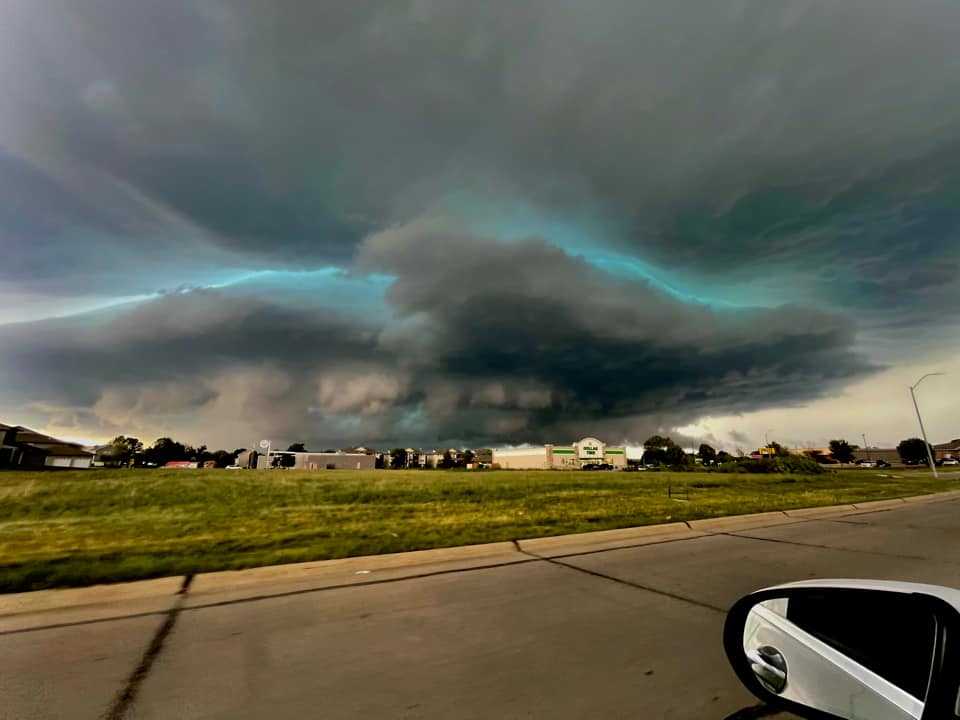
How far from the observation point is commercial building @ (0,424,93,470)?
6325 centimetres

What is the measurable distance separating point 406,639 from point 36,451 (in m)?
94.9

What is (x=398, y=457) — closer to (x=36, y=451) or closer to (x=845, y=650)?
(x=36, y=451)

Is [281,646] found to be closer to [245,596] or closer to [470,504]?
[245,596]

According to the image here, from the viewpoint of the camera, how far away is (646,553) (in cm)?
978

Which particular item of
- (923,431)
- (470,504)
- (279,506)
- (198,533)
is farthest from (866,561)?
(923,431)

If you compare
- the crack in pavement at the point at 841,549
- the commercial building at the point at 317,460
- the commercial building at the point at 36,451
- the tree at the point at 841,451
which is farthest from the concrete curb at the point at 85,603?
the tree at the point at 841,451

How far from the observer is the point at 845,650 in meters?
2.10

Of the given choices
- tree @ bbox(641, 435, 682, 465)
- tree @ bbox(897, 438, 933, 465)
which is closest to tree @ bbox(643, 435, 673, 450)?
tree @ bbox(641, 435, 682, 465)

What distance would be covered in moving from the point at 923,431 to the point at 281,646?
64.6 metres

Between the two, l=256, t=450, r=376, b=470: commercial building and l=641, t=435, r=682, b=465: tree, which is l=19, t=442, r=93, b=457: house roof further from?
l=641, t=435, r=682, b=465: tree

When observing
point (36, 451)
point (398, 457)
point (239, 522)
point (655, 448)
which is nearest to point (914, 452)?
point (655, 448)

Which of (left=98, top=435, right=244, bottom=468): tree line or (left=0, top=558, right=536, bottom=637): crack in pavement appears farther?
(left=98, top=435, right=244, bottom=468): tree line

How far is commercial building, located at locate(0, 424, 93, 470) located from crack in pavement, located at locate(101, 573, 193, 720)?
7307 centimetres

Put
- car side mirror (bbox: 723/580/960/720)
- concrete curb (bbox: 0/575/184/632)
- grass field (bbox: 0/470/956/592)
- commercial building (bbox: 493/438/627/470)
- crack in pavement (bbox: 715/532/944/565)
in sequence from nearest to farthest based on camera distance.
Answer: car side mirror (bbox: 723/580/960/720) < concrete curb (bbox: 0/575/184/632) < grass field (bbox: 0/470/956/592) < crack in pavement (bbox: 715/532/944/565) < commercial building (bbox: 493/438/627/470)
